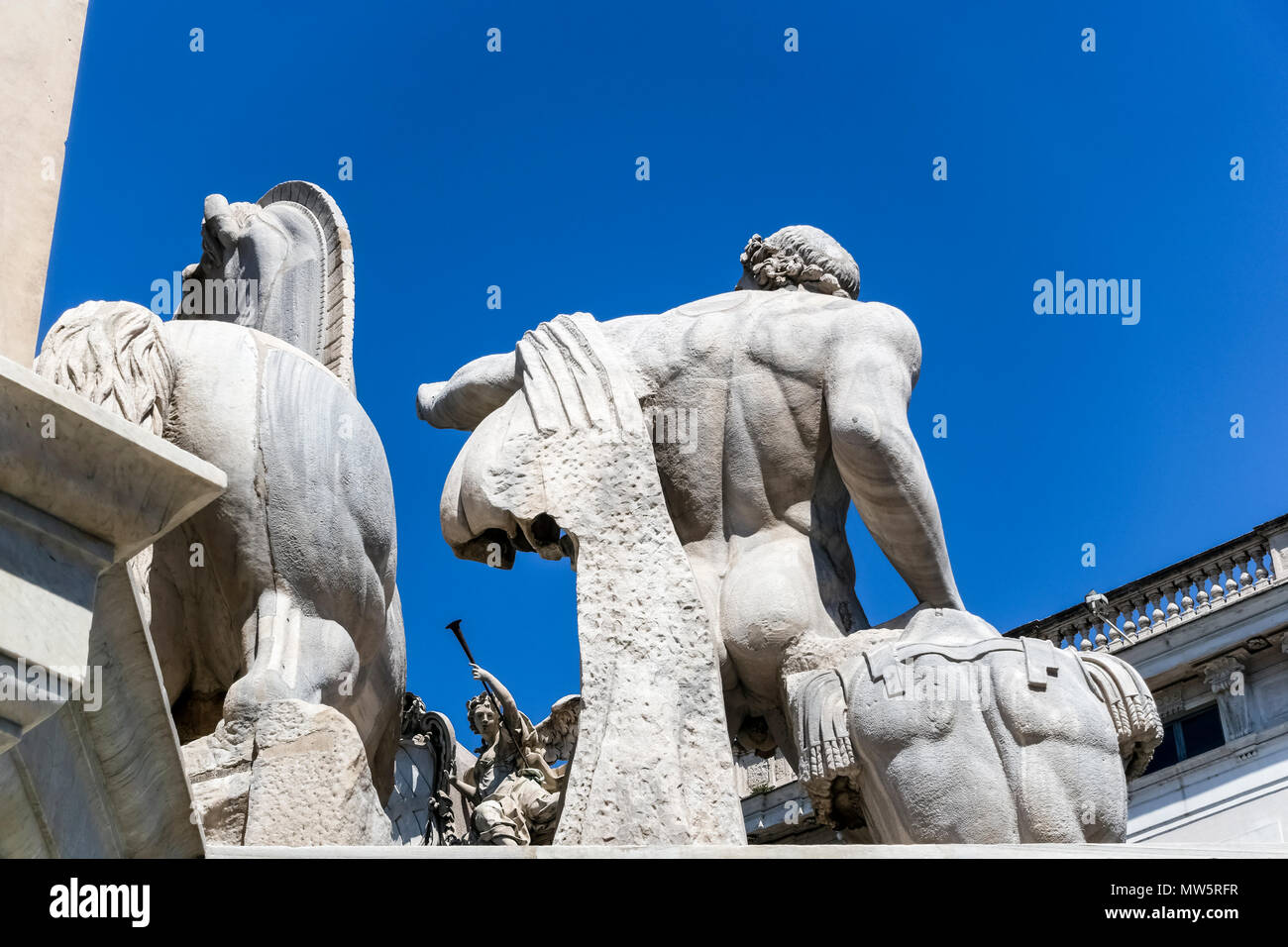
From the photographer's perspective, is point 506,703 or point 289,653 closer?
point 289,653

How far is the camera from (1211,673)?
71.0 ft

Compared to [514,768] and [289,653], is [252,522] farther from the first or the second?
[514,768]

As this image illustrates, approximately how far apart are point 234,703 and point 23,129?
155cm

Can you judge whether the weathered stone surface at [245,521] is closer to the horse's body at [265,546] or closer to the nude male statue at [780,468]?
the horse's body at [265,546]

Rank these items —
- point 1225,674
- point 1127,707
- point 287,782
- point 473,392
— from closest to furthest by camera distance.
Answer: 1. point 287,782
2. point 1127,707
3. point 473,392
4. point 1225,674

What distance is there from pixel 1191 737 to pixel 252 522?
17.7m

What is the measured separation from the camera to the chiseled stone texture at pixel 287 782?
17.7 feet

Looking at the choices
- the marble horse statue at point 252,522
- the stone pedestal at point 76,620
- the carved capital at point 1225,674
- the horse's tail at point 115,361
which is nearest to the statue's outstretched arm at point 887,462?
the marble horse statue at point 252,522

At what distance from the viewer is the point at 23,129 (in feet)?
17.9

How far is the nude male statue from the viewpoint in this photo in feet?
19.7

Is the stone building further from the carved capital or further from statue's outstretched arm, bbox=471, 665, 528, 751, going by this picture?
statue's outstretched arm, bbox=471, 665, 528, 751

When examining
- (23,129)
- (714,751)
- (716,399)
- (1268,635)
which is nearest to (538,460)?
(716,399)

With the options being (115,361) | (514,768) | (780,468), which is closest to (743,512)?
(780,468)
